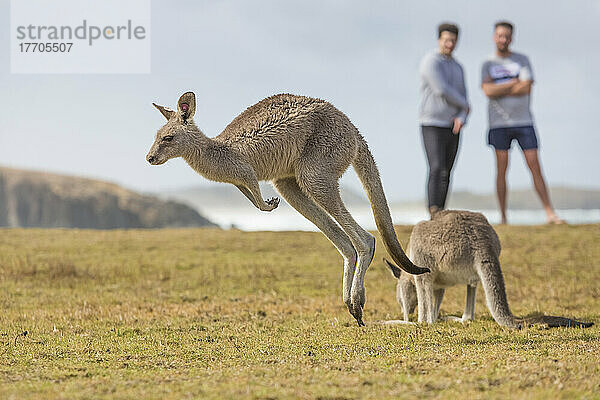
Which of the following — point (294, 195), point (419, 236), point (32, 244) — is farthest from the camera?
point (32, 244)

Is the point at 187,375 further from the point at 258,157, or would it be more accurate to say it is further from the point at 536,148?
the point at 536,148

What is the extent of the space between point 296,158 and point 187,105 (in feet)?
3.90

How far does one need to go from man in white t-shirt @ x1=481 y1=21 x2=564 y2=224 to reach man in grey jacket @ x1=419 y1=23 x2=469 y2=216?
8.35ft

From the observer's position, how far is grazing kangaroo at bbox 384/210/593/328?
7.39 meters

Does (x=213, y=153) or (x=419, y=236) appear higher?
(x=213, y=153)

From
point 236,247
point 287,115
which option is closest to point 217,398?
point 287,115

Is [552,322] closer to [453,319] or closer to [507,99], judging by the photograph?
[453,319]

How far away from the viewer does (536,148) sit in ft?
45.7

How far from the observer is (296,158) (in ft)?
22.4

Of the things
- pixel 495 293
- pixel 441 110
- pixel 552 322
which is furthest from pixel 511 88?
pixel 495 293

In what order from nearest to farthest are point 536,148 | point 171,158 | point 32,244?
point 171,158 → point 536,148 → point 32,244

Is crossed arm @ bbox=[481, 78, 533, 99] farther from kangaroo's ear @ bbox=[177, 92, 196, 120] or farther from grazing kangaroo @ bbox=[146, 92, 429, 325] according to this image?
kangaroo's ear @ bbox=[177, 92, 196, 120]

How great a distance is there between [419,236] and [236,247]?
731cm

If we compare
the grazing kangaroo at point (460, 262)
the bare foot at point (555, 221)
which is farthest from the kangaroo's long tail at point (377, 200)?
the bare foot at point (555, 221)
